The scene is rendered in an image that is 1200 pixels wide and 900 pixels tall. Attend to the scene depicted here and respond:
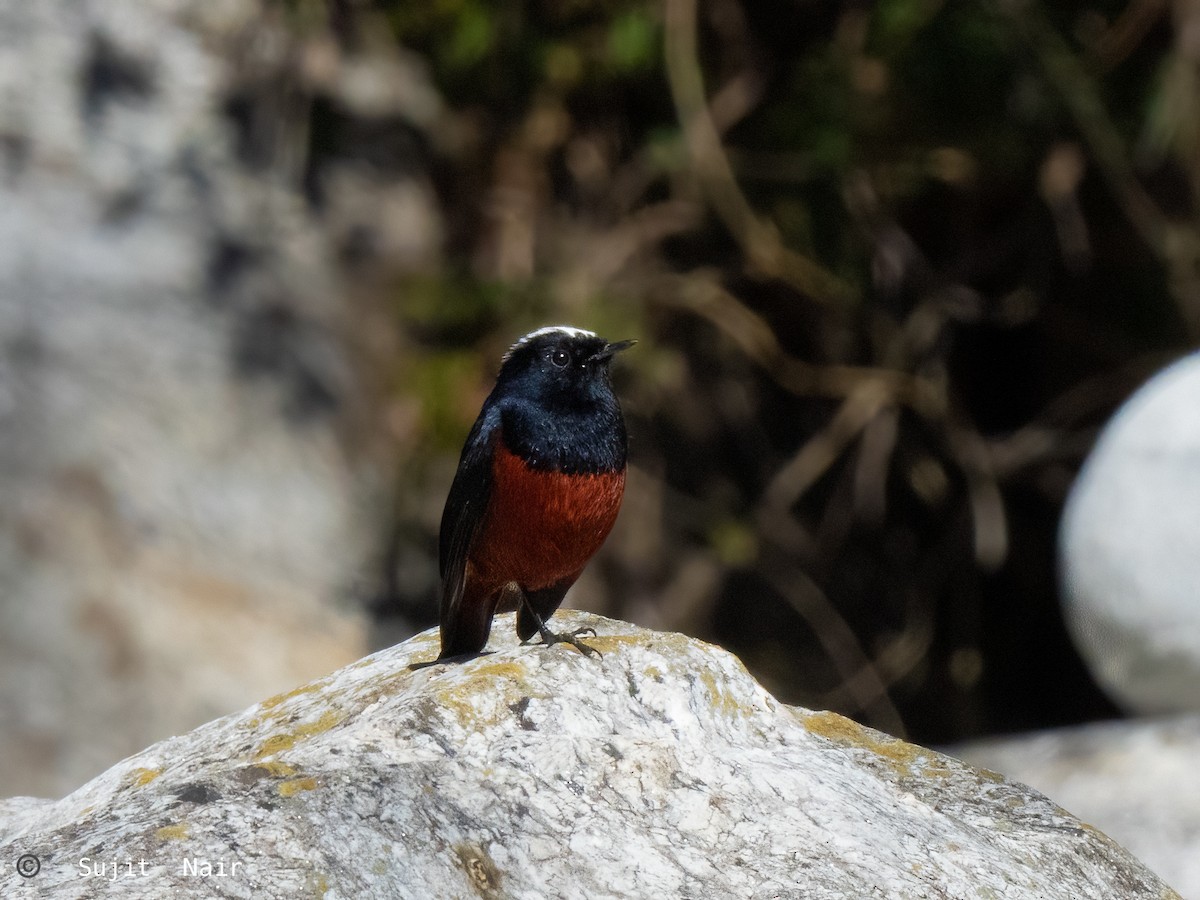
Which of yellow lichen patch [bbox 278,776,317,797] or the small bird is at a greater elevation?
the small bird

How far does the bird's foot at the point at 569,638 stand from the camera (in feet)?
8.75

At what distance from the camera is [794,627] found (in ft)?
23.6

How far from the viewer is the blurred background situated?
558 cm

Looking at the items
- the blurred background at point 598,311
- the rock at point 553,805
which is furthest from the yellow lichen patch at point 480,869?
the blurred background at point 598,311

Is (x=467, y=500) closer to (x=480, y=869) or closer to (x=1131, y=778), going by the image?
(x=480, y=869)

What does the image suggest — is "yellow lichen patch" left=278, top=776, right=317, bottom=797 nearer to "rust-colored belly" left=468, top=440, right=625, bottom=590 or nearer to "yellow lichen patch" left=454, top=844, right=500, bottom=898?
"yellow lichen patch" left=454, top=844, right=500, bottom=898

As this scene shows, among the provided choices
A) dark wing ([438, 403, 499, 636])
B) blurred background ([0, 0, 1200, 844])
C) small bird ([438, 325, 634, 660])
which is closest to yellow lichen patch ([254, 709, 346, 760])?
small bird ([438, 325, 634, 660])

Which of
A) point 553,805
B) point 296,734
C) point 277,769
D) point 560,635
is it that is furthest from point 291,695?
point 553,805

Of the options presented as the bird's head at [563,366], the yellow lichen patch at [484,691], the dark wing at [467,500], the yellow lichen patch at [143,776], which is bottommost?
the yellow lichen patch at [484,691]

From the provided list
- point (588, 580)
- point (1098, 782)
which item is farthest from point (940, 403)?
point (1098, 782)

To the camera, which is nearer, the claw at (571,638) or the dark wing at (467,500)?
the claw at (571,638)

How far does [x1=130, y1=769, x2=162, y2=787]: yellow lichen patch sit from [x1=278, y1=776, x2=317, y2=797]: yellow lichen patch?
59 centimetres

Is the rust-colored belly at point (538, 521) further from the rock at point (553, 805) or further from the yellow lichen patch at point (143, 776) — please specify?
the yellow lichen patch at point (143, 776)

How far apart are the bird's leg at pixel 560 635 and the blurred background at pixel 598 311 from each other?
9.48 feet
